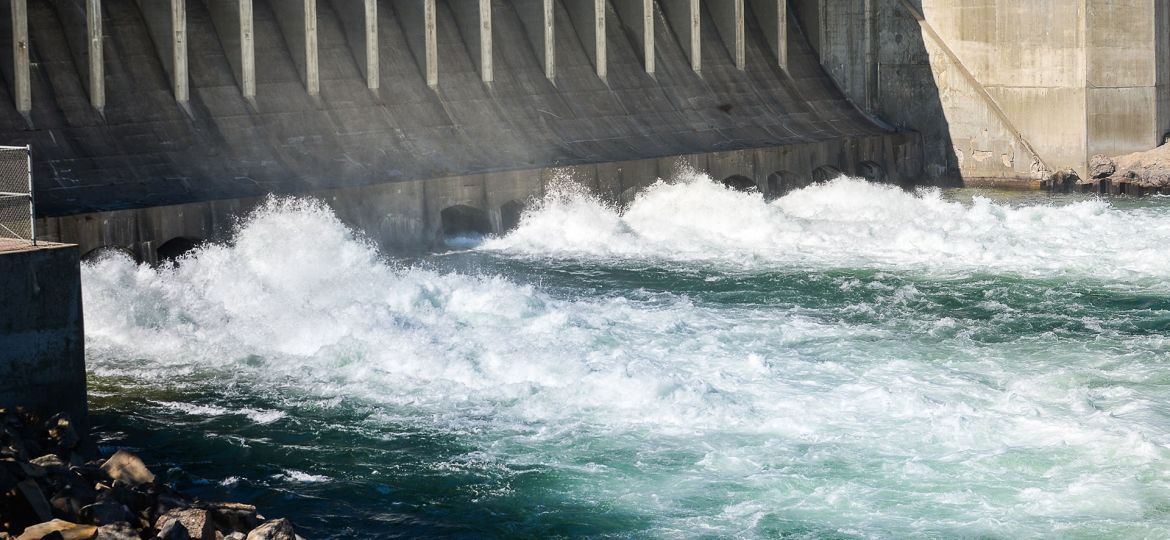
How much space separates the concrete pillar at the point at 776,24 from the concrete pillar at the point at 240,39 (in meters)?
13.9

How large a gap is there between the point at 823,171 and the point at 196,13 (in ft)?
46.0

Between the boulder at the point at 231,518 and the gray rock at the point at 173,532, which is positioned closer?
the gray rock at the point at 173,532

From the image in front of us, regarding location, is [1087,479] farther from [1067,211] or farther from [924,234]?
[1067,211]

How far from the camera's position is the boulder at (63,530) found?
30.4 ft

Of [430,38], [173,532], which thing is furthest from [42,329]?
[430,38]

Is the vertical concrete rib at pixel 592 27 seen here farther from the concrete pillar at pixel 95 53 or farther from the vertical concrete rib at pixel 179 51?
the concrete pillar at pixel 95 53

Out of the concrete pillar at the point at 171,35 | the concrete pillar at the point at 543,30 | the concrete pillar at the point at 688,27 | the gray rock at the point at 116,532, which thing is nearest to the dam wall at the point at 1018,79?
the concrete pillar at the point at 688,27

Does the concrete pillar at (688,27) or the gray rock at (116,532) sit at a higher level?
the concrete pillar at (688,27)

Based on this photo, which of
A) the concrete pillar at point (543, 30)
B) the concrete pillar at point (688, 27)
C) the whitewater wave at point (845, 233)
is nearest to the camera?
the whitewater wave at point (845, 233)

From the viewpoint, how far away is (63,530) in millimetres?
9406

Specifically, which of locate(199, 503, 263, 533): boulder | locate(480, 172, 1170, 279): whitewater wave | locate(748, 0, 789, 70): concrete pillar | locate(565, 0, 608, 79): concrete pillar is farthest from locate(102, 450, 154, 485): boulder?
locate(748, 0, 789, 70): concrete pillar

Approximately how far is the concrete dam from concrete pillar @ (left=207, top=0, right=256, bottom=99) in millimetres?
40

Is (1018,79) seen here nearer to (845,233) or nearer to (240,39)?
(845,233)

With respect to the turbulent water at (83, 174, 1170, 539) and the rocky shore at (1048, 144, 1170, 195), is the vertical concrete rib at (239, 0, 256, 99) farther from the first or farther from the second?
the rocky shore at (1048, 144, 1170, 195)
